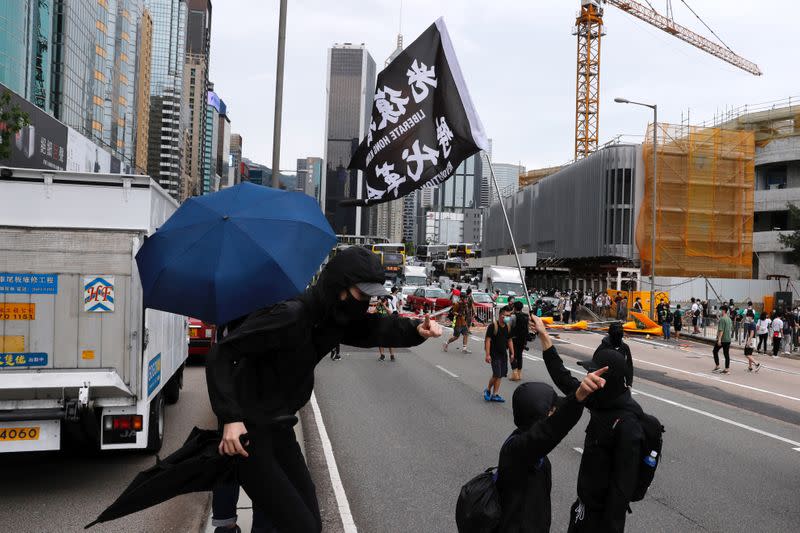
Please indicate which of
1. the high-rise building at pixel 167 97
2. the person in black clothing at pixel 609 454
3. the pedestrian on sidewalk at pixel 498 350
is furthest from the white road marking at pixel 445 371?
the high-rise building at pixel 167 97

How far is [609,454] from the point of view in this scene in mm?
3818

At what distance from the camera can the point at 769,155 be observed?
58.3 metres

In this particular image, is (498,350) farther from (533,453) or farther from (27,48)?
(27,48)

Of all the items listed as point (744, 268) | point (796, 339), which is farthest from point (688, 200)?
point (796, 339)

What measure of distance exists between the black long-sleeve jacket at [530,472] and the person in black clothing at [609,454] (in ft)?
2.18

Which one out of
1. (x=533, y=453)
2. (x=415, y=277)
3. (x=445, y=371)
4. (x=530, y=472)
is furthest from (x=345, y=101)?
(x=533, y=453)

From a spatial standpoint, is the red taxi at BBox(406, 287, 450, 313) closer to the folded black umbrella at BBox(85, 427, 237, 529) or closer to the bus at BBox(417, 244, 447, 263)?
the folded black umbrella at BBox(85, 427, 237, 529)

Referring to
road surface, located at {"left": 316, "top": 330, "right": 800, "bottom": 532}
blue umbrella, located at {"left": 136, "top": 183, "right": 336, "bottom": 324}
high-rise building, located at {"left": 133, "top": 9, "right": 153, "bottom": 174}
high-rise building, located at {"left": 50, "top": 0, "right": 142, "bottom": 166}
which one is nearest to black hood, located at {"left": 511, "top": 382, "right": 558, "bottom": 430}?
blue umbrella, located at {"left": 136, "top": 183, "right": 336, "bottom": 324}

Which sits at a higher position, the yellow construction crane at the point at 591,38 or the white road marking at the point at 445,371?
the yellow construction crane at the point at 591,38

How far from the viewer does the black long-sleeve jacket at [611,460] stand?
3674 mm

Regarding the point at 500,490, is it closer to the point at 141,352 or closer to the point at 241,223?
the point at 241,223

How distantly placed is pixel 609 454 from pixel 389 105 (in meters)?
4.08

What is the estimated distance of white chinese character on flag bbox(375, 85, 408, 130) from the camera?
21.8 feet

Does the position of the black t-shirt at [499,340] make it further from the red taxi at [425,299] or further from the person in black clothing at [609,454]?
the red taxi at [425,299]
